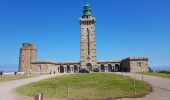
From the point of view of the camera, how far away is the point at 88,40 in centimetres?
8612

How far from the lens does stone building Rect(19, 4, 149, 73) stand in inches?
3268

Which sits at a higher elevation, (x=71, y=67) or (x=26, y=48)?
(x=26, y=48)

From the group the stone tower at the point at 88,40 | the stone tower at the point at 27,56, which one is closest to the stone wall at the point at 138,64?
the stone tower at the point at 88,40

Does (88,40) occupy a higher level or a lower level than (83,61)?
higher

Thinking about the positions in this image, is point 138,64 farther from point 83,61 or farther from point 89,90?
point 89,90

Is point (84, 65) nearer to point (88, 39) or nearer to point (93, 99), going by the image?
point (88, 39)

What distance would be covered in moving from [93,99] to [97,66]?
67184mm

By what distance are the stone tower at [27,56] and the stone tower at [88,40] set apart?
60.0ft

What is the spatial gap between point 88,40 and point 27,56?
76.3 feet

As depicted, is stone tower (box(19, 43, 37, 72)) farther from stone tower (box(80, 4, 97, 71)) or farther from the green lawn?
the green lawn

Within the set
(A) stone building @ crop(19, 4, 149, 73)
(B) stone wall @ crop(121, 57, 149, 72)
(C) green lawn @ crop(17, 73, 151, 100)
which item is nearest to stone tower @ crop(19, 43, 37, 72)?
(A) stone building @ crop(19, 4, 149, 73)

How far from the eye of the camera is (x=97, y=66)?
278 ft

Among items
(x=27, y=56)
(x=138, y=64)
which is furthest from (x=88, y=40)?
(x=27, y=56)

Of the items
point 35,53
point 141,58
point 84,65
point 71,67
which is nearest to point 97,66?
point 84,65
